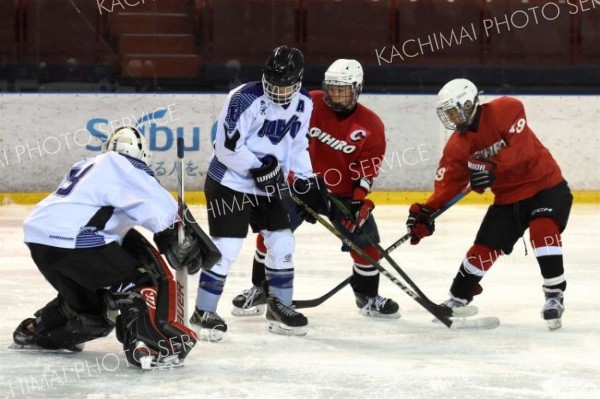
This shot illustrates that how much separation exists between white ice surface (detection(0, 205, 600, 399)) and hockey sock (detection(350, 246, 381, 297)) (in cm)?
11

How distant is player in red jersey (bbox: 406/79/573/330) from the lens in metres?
4.13

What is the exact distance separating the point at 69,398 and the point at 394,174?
4920mm

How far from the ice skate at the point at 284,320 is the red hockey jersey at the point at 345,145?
0.59 meters

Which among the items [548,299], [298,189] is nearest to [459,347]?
[548,299]

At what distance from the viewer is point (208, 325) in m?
3.96

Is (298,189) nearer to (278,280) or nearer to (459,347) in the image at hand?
(278,280)

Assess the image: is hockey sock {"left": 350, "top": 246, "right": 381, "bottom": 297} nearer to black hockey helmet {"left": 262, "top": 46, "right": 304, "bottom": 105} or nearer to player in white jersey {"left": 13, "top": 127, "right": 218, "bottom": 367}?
black hockey helmet {"left": 262, "top": 46, "right": 304, "bottom": 105}

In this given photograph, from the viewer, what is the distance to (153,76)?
8.02m

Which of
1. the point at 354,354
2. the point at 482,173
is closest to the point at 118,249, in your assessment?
the point at 354,354

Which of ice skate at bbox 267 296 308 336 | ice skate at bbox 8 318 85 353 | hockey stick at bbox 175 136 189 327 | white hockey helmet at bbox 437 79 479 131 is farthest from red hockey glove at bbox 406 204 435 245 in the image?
ice skate at bbox 8 318 85 353

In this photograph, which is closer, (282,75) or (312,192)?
(282,75)

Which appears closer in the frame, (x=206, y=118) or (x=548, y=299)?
(x=548, y=299)

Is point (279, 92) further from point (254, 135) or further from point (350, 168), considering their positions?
point (350, 168)

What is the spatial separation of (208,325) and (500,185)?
1187 mm
